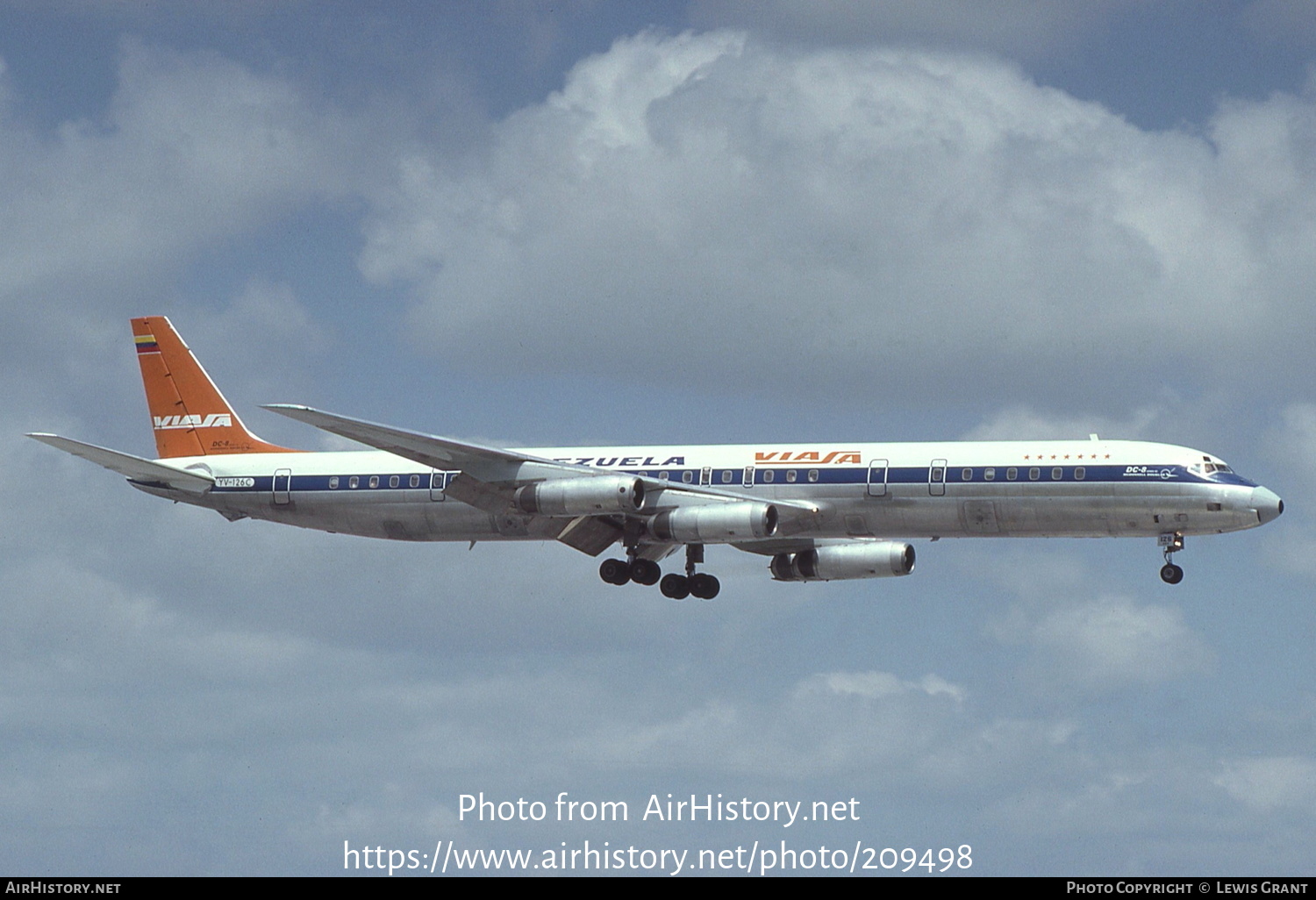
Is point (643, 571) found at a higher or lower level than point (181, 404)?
lower

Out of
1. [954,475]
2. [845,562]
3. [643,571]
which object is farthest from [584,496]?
[954,475]

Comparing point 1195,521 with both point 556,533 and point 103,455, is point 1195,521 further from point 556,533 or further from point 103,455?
point 103,455

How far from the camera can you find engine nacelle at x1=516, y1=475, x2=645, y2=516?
5694 centimetres

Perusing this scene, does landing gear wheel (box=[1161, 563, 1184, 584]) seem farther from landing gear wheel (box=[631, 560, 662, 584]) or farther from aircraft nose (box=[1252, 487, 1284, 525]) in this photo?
landing gear wheel (box=[631, 560, 662, 584])

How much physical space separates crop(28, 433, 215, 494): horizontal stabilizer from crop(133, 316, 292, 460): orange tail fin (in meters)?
1.97

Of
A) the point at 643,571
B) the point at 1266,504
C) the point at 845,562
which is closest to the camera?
the point at 1266,504

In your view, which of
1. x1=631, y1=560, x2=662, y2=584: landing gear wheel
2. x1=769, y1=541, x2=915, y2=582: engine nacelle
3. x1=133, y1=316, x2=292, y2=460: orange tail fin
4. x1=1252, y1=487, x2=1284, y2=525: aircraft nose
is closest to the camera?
x1=1252, y1=487, x2=1284, y2=525: aircraft nose

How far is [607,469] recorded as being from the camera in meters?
61.5

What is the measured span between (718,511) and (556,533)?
Answer: 759 cm

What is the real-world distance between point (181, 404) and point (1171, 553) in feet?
120

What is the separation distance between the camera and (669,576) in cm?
6400

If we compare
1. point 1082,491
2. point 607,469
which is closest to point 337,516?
point 607,469

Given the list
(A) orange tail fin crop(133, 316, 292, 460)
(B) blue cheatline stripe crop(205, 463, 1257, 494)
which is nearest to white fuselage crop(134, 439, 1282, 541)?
(B) blue cheatline stripe crop(205, 463, 1257, 494)

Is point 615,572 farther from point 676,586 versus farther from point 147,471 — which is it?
point 147,471
